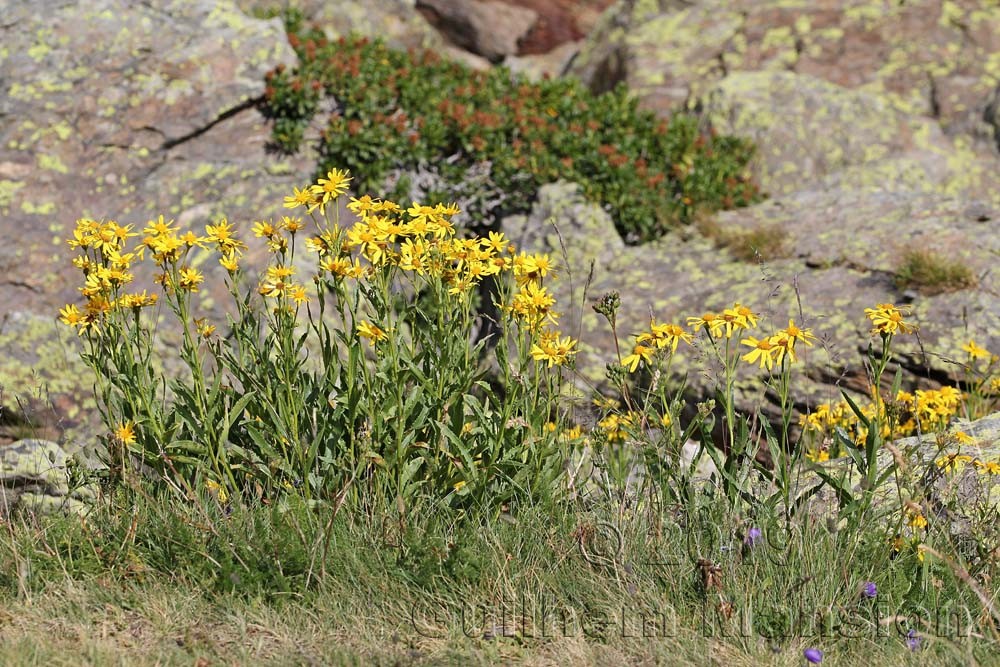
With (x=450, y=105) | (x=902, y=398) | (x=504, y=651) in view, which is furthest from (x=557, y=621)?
(x=450, y=105)

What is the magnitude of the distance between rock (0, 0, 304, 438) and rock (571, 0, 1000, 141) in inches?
153

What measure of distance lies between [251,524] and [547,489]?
106 centimetres

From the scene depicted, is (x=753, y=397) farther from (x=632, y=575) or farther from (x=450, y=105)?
(x=450, y=105)

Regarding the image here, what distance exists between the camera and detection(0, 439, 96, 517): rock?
13.9 feet

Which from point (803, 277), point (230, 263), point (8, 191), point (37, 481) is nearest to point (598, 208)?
point (803, 277)

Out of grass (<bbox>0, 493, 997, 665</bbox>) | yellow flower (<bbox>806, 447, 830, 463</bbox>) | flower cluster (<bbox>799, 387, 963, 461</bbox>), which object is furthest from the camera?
yellow flower (<bbox>806, 447, 830, 463</bbox>)

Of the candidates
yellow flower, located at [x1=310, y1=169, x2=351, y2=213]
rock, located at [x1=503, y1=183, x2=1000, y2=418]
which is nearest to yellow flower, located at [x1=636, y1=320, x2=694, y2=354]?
yellow flower, located at [x1=310, y1=169, x2=351, y2=213]

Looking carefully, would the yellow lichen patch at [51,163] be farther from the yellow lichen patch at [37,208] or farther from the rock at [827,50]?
the rock at [827,50]

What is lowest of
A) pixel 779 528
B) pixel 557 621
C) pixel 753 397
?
pixel 753 397

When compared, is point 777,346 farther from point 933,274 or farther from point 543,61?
point 543,61

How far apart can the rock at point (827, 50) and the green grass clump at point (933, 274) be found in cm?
333

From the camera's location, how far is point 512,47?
56.2ft

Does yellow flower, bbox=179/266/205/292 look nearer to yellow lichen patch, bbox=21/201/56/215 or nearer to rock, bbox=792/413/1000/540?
rock, bbox=792/413/1000/540

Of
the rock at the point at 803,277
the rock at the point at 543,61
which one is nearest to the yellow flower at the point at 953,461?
the rock at the point at 803,277
